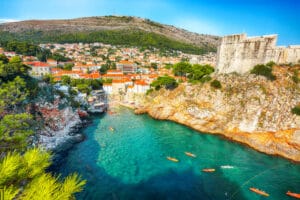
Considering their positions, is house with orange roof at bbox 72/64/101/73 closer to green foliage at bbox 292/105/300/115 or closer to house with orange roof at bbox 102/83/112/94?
house with orange roof at bbox 102/83/112/94

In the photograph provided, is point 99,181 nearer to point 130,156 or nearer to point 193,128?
point 130,156

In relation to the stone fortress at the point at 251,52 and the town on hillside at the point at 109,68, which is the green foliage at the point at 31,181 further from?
the stone fortress at the point at 251,52

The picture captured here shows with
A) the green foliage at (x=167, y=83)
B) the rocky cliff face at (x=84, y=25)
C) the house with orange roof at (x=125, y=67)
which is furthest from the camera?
the rocky cliff face at (x=84, y=25)

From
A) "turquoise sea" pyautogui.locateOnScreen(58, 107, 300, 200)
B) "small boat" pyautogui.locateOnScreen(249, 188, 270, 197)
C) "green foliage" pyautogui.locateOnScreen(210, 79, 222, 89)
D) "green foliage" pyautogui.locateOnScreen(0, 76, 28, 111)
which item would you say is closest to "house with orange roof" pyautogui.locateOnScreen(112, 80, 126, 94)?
"turquoise sea" pyautogui.locateOnScreen(58, 107, 300, 200)

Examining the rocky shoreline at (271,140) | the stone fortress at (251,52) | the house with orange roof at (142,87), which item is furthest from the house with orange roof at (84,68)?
the rocky shoreline at (271,140)

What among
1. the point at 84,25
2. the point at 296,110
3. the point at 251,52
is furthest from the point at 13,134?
the point at 84,25

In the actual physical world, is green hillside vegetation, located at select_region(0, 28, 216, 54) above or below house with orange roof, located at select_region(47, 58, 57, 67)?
above

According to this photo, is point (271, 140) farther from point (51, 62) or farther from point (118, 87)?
point (51, 62)

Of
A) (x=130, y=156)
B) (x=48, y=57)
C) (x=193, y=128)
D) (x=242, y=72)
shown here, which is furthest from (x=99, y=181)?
(x=48, y=57)
